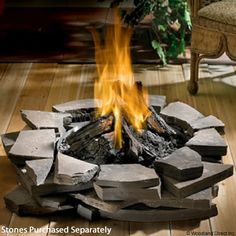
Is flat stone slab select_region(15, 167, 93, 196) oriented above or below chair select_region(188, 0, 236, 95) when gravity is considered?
below

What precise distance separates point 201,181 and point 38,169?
0.60 meters

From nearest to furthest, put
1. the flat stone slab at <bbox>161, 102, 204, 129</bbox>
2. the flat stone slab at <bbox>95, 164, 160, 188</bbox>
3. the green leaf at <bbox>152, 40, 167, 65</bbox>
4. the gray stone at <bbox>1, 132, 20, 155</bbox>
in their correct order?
the flat stone slab at <bbox>95, 164, 160, 188</bbox> → the gray stone at <bbox>1, 132, 20, 155</bbox> → the flat stone slab at <bbox>161, 102, 204, 129</bbox> → the green leaf at <bbox>152, 40, 167, 65</bbox>

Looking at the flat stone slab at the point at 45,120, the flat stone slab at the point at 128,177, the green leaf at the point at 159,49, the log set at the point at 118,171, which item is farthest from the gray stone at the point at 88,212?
the green leaf at the point at 159,49

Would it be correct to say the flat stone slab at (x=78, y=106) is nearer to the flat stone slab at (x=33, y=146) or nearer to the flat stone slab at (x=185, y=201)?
the flat stone slab at (x=33, y=146)

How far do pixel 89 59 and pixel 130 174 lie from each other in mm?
1741

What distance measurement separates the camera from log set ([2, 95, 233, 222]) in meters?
2.11

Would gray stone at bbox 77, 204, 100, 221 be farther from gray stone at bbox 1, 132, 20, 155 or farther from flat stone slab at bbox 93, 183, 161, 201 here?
gray stone at bbox 1, 132, 20, 155

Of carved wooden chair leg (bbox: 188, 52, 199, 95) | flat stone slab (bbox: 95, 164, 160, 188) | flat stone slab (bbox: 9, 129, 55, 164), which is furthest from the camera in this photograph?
carved wooden chair leg (bbox: 188, 52, 199, 95)

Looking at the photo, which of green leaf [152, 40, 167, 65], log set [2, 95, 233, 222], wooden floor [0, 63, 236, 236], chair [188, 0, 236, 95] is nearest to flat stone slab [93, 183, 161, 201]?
log set [2, 95, 233, 222]

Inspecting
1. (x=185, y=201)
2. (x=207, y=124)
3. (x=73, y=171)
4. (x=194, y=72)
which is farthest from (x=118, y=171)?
(x=194, y=72)

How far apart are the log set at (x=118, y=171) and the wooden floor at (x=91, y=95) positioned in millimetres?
42

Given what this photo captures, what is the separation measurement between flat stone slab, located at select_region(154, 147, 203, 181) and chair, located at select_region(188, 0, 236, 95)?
3.08 ft

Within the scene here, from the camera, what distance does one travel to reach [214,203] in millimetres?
2227

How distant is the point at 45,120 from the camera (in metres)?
2.59
